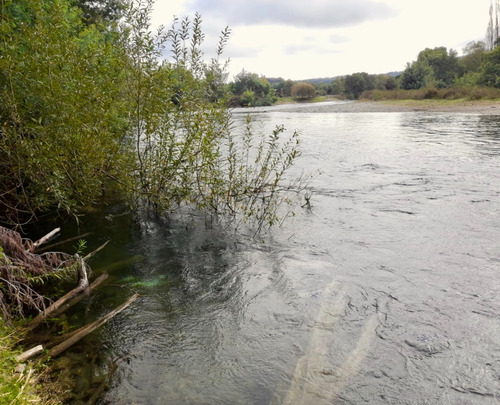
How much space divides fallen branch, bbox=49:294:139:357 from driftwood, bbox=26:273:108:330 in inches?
26.4

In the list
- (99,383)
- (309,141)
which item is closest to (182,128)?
(99,383)

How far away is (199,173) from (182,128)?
4.34 ft

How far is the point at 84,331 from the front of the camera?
255 inches

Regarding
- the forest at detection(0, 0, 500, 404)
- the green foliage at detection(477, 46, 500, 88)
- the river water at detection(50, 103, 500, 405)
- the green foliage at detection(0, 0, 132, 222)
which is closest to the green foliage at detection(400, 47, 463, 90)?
the green foliage at detection(477, 46, 500, 88)

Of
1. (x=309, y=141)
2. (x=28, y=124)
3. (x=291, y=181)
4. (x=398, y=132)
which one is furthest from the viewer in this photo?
(x=398, y=132)

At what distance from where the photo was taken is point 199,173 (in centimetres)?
1154

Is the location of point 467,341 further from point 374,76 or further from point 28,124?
point 374,76

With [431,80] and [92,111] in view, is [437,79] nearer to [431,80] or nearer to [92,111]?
[431,80]

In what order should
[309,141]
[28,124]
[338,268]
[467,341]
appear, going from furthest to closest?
[309,141] < [338,268] < [28,124] < [467,341]

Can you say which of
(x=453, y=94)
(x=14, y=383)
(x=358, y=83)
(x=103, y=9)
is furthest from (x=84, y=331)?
(x=358, y=83)

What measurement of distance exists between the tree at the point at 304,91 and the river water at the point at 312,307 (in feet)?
455

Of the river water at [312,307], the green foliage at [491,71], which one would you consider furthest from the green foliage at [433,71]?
the river water at [312,307]

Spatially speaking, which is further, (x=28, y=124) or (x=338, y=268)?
(x=338, y=268)

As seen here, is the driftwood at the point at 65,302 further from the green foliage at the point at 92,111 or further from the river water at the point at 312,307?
the green foliage at the point at 92,111
